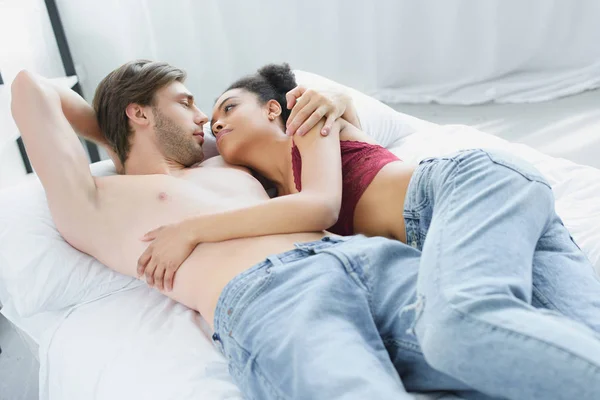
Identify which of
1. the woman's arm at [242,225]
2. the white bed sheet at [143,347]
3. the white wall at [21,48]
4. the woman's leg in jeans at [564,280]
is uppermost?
the white wall at [21,48]

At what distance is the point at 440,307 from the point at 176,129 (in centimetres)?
94

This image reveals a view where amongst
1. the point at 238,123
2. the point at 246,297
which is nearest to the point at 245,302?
the point at 246,297

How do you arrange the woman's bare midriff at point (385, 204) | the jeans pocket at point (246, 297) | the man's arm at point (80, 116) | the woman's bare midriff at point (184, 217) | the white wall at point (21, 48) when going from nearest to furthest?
the jeans pocket at point (246, 297), the woman's bare midriff at point (184, 217), the woman's bare midriff at point (385, 204), the man's arm at point (80, 116), the white wall at point (21, 48)

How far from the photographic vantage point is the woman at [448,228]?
739 millimetres

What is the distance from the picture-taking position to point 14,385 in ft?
5.31

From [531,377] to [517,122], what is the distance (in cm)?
216

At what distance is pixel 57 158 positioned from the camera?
1240 mm

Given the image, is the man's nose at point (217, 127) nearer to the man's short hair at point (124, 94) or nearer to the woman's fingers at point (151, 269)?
the man's short hair at point (124, 94)

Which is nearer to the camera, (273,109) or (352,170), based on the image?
(352,170)

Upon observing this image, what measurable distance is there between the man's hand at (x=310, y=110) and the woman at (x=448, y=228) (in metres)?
0.02

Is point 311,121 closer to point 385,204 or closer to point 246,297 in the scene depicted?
point 385,204

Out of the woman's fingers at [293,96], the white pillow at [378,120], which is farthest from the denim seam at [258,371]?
the white pillow at [378,120]

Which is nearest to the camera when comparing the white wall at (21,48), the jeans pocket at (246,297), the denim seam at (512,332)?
the denim seam at (512,332)

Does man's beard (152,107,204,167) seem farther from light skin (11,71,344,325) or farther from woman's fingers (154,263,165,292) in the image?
woman's fingers (154,263,165,292)
